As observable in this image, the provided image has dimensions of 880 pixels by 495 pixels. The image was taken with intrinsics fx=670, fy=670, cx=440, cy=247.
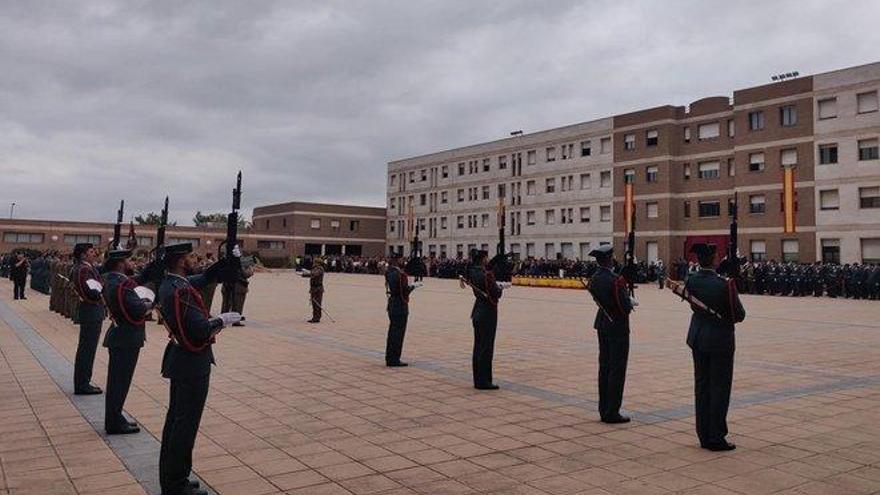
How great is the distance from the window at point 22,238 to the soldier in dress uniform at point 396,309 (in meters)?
68.4

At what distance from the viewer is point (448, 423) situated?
22.2 feet

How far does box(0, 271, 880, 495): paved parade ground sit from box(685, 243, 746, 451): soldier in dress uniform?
9.4 inches

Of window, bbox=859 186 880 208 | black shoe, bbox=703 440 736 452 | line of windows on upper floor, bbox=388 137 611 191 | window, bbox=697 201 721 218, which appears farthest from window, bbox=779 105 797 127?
black shoe, bbox=703 440 736 452

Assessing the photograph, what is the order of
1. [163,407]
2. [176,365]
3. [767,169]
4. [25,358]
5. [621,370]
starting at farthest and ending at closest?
1. [767,169]
2. [25,358]
3. [163,407]
4. [621,370]
5. [176,365]

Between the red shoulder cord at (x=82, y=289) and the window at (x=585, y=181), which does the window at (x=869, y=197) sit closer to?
the window at (x=585, y=181)

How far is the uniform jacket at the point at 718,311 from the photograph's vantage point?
604cm

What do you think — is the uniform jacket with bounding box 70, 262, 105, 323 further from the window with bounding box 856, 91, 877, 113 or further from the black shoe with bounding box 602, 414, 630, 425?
the window with bounding box 856, 91, 877, 113

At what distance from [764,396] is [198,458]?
21.5 feet

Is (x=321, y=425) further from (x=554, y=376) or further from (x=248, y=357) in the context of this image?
(x=248, y=357)

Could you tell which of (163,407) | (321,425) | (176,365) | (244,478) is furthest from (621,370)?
(163,407)

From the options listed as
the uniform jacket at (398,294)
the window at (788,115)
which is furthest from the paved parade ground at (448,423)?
the window at (788,115)

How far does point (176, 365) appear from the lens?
4.74m

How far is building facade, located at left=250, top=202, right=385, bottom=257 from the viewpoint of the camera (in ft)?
254

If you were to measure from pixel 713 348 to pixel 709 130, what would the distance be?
4560 centimetres
